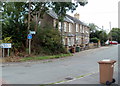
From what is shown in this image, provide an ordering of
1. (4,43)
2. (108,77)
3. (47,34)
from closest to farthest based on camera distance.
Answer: (108,77) → (4,43) → (47,34)

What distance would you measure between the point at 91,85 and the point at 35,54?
41.8ft

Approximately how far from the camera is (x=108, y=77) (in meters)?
6.71

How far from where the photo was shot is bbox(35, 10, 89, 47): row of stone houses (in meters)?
26.5

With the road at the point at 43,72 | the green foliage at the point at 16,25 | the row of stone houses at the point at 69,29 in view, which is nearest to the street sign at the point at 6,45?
the green foliage at the point at 16,25

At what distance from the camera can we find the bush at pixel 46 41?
65.2ft

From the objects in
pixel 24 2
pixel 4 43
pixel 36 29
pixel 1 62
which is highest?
pixel 24 2

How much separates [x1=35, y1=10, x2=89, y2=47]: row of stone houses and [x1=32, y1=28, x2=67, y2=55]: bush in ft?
13.5

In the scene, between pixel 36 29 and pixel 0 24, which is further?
pixel 36 29

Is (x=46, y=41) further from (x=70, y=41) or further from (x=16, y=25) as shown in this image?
(x=70, y=41)

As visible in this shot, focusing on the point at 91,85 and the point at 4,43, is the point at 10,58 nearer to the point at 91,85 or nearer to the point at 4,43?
→ the point at 4,43

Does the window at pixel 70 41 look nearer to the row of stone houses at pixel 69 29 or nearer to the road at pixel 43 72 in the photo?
the row of stone houses at pixel 69 29

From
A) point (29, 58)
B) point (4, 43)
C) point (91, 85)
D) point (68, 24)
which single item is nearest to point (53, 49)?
point (29, 58)

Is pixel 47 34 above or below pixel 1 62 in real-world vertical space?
above

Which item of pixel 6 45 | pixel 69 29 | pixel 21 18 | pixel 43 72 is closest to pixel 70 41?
pixel 69 29
